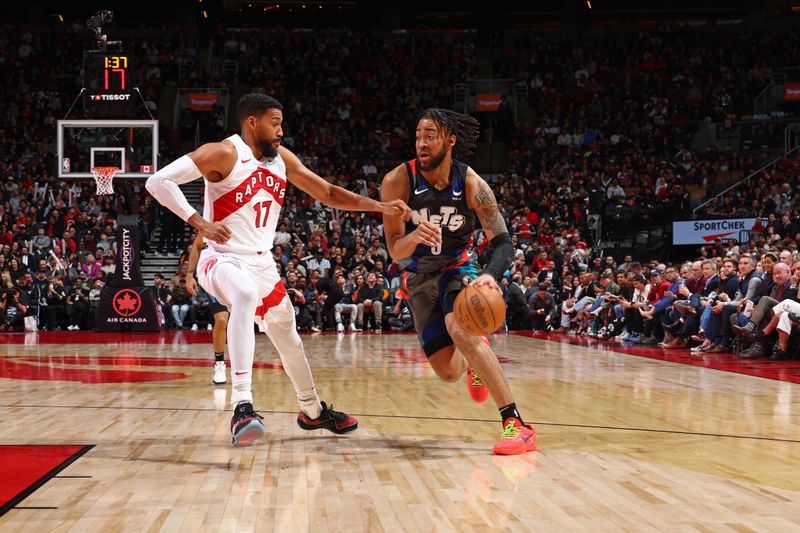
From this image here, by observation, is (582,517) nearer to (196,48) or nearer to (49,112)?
(49,112)

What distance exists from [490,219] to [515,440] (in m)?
1.32

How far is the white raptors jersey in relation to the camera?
4.95 meters

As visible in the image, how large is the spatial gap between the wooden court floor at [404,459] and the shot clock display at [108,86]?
8249 mm

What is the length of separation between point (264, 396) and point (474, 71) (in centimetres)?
2386

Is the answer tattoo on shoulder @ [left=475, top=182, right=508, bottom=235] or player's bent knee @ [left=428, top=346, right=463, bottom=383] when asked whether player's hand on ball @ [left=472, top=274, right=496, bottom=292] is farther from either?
player's bent knee @ [left=428, top=346, right=463, bottom=383]

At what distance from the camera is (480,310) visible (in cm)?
452

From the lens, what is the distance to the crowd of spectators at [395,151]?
17.6 m

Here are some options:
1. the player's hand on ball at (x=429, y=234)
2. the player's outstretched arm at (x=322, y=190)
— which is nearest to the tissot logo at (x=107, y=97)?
the player's outstretched arm at (x=322, y=190)

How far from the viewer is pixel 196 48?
1182 inches

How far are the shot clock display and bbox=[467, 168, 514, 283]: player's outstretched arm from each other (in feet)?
39.0

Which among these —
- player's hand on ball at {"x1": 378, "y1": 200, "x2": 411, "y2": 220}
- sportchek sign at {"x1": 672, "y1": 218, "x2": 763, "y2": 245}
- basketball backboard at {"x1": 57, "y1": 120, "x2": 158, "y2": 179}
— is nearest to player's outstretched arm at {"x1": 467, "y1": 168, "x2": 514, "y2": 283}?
player's hand on ball at {"x1": 378, "y1": 200, "x2": 411, "y2": 220}

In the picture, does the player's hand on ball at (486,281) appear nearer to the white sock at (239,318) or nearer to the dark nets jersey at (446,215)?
the dark nets jersey at (446,215)

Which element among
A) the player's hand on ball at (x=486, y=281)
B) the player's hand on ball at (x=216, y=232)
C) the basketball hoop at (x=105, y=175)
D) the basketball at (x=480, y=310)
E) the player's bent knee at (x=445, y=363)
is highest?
the basketball hoop at (x=105, y=175)

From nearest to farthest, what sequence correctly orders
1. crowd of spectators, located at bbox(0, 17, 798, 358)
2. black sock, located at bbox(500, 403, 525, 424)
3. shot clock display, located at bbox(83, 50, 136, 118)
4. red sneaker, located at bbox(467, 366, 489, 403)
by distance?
black sock, located at bbox(500, 403, 525, 424)
red sneaker, located at bbox(467, 366, 489, 403)
shot clock display, located at bbox(83, 50, 136, 118)
crowd of spectators, located at bbox(0, 17, 798, 358)
